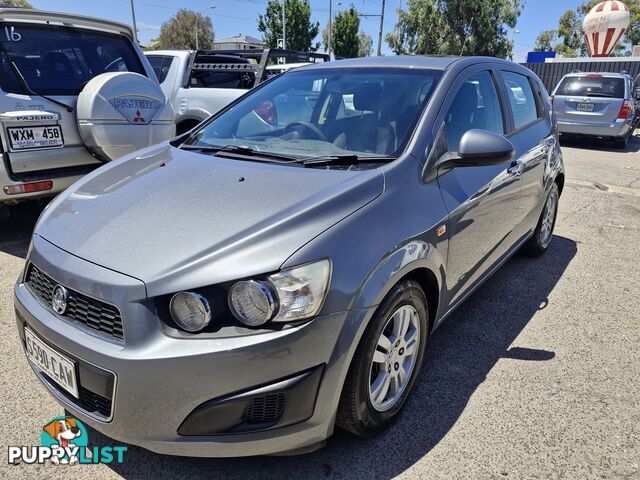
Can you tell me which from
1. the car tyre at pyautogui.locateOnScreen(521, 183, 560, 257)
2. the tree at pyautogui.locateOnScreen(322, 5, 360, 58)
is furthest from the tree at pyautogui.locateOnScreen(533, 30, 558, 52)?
the car tyre at pyautogui.locateOnScreen(521, 183, 560, 257)

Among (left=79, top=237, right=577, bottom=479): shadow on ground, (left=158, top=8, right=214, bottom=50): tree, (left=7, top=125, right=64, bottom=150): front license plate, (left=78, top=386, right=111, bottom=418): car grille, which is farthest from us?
(left=158, top=8, right=214, bottom=50): tree

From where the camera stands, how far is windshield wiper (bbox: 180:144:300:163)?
2.44 m

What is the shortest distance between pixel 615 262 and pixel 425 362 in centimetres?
274

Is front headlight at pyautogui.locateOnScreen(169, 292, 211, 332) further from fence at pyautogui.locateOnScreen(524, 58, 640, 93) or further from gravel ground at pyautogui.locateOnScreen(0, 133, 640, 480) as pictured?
fence at pyautogui.locateOnScreen(524, 58, 640, 93)

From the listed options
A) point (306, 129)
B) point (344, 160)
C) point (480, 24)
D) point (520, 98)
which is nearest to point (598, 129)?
point (520, 98)

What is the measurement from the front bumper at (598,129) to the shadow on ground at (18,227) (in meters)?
11.1

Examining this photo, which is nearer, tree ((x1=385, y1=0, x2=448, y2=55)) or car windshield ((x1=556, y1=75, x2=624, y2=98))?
car windshield ((x1=556, y1=75, x2=624, y2=98))

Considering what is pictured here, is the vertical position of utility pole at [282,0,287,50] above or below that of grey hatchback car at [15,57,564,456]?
above

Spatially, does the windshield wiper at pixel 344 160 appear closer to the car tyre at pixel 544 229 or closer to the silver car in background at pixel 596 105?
the car tyre at pixel 544 229

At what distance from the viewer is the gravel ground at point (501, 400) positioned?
6.64 feet

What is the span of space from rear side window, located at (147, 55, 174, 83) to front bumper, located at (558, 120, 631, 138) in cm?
903

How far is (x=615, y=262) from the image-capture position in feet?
14.6

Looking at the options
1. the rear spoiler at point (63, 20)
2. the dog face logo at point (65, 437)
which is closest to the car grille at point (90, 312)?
the dog face logo at point (65, 437)

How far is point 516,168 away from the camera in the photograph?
322 centimetres
